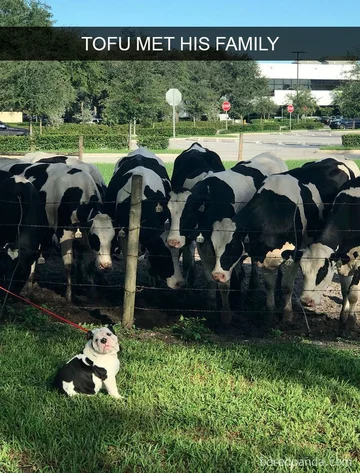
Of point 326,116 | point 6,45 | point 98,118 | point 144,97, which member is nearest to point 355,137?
point 144,97

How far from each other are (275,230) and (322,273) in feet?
3.03

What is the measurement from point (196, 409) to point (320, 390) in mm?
1075

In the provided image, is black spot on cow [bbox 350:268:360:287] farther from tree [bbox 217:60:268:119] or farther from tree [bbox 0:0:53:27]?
tree [bbox 217:60:268:119]

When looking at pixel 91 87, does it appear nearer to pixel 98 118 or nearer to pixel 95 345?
pixel 98 118

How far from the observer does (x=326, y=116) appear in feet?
283

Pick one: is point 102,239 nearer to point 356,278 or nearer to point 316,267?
point 316,267

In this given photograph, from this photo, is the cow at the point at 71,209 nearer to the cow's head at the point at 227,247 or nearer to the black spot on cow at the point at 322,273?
the cow's head at the point at 227,247

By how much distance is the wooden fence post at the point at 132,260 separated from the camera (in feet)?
23.8

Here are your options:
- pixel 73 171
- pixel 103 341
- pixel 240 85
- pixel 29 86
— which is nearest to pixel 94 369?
pixel 103 341

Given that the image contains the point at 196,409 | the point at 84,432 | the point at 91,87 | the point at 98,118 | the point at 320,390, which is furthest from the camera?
the point at 98,118

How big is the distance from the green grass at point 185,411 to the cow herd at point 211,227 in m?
1.92

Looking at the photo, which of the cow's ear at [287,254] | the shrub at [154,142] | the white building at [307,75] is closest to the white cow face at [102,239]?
the cow's ear at [287,254]

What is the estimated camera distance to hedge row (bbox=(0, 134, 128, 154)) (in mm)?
33181

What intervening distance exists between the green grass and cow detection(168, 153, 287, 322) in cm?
220
